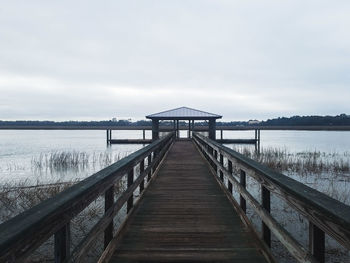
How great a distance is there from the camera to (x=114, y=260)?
2.86 meters

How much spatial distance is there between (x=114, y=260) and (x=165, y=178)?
15.4ft

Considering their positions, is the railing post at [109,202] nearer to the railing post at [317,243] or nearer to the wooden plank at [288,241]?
the wooden plank at [288,241]

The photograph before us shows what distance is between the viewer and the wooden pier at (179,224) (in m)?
1.64

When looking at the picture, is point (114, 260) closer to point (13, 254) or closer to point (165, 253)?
point (165, 253)

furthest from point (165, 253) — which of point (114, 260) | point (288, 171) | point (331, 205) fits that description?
point (288, 171)

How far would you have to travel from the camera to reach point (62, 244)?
1868 mm

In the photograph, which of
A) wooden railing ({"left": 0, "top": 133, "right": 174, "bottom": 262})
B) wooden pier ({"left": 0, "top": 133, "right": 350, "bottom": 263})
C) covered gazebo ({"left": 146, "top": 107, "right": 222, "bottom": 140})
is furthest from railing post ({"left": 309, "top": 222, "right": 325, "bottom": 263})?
covered gazebo ({"left": 146, "top": 107, "right": 222, "bottom": 140})

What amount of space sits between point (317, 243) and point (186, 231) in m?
2.08

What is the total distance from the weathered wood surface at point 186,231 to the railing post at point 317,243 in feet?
3.69

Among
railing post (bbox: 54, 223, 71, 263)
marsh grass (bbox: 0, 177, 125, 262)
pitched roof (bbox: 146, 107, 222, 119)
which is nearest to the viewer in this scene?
railing post (bbox: 54, 223, 71, 263)

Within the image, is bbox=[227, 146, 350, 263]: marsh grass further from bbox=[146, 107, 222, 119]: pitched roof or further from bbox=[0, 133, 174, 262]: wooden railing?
bbox=[146, 107, 222, 119]: pitched roof

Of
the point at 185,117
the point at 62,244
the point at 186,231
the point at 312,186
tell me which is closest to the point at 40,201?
the point at 186,231

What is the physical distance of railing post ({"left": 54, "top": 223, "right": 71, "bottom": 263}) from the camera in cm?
182

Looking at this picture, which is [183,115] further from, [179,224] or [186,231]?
[186,231]
